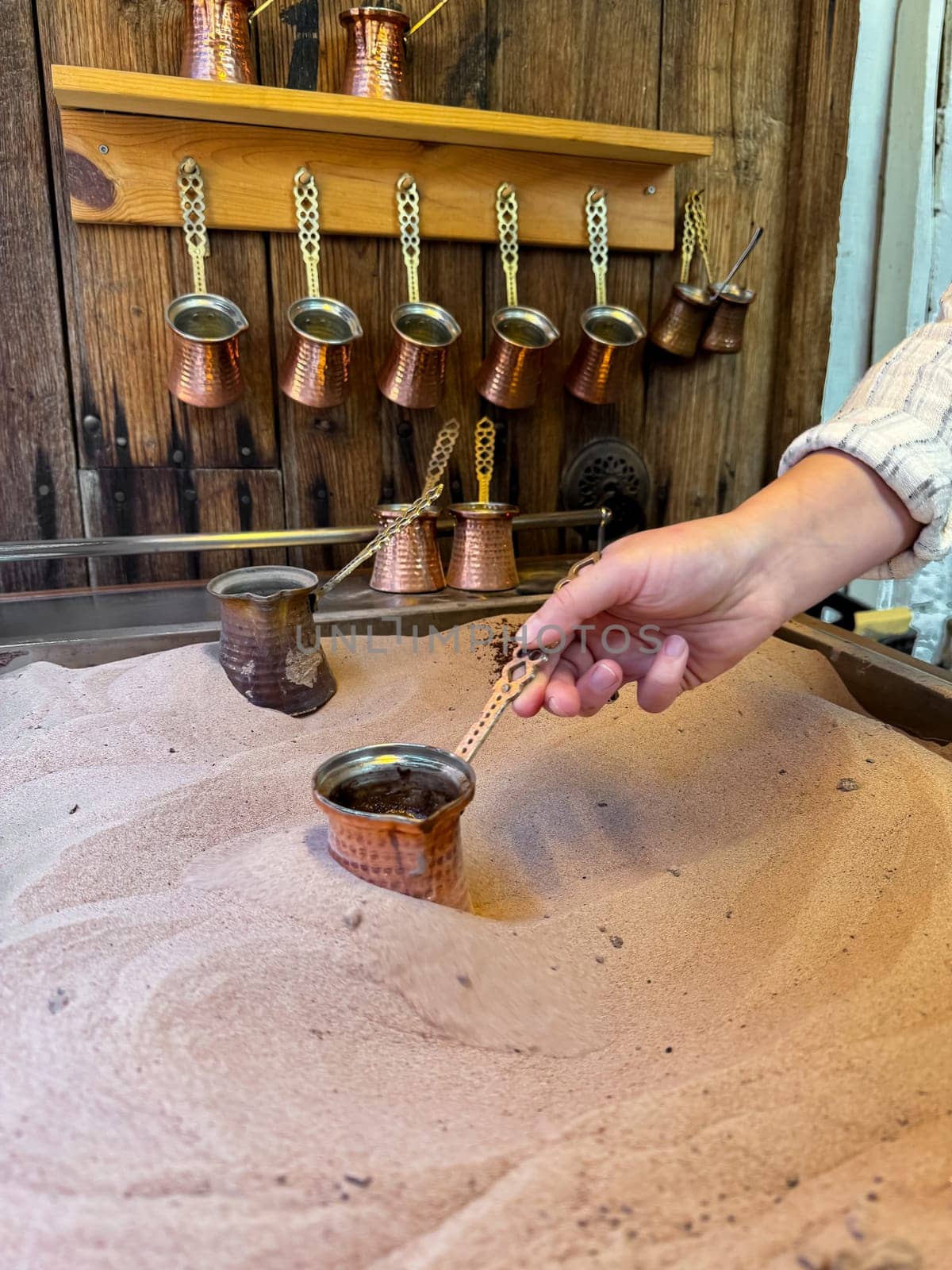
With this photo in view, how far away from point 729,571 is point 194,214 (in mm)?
1098

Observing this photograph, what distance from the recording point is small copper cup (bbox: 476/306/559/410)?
160cm

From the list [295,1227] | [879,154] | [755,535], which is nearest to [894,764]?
[755,535]

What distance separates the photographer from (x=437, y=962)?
27.5 inches

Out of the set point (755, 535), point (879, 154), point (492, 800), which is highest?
point (879, 154)

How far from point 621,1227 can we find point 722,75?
1.96 metres

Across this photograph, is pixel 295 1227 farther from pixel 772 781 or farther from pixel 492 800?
pixel 772 781

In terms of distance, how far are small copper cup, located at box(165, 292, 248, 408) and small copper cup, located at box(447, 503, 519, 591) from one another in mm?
426

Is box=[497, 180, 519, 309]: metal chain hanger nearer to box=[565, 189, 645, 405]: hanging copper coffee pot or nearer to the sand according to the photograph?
box=[565, 189, 645, 405]: hanging copper coffee pot

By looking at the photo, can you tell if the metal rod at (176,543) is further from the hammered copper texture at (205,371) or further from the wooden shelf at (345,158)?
the wooden shelf at (345,158)

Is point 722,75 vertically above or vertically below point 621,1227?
above

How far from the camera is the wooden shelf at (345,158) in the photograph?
54.1 inches

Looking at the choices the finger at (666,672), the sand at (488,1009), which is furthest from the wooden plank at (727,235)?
the finger at (666,672)

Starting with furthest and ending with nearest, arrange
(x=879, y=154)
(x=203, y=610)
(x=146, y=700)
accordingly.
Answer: (x=879, y=154), (x=203, y=610), (x=146, y=700)

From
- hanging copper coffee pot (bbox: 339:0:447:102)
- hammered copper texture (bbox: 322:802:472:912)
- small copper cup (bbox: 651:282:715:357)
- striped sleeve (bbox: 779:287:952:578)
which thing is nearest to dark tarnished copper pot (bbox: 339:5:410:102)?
hanging copper coffee pot (bbox: 339:0:447:102)
